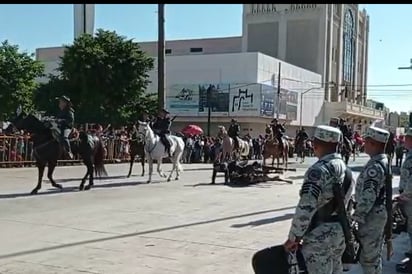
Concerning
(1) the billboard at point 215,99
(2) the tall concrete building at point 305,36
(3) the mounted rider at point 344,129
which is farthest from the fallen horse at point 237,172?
(2) the tall concrete building at point 305,36

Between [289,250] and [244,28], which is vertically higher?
[244,28]

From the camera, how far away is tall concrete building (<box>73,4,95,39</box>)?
2047 inches

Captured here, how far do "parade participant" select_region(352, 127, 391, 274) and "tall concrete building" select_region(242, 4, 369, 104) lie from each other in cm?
6939

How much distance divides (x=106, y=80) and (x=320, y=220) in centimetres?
3521

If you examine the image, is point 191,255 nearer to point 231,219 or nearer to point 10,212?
point 231,219

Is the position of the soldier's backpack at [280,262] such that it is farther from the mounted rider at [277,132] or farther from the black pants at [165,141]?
the mounted rider at [277,132]

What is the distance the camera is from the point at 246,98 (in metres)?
57.7

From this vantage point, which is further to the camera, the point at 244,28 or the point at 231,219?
the point at 244,28

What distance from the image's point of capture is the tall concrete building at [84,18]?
5200cm

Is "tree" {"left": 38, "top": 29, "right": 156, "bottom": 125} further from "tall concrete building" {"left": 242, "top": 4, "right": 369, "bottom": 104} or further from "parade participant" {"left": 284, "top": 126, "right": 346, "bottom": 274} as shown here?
"tall concrete building" {"left": 242, "top": 4, "right": 369, "bottom": 104}

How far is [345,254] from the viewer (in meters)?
5.40

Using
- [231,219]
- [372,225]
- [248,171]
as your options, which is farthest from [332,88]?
[372,225]

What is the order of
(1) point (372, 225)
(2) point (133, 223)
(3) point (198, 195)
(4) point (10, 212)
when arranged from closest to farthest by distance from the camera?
(1) point (372, 225), (2) point (133, 223), (4) point (10, 212), (3) point (198, 195)

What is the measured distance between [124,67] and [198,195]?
25.0 metres
